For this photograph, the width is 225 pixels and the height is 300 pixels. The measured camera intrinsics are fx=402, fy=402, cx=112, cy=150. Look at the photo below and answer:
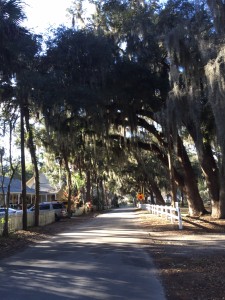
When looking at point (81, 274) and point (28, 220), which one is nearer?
point (81, 274)

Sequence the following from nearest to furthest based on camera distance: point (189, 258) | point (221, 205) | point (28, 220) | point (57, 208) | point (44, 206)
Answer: point (189, 258) < point (221, 205) < point (28, 220) < point (57, 208) < point (44, 206)

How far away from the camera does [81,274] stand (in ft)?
27.2

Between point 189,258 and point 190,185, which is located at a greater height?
point 190,185

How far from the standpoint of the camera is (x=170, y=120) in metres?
17.0

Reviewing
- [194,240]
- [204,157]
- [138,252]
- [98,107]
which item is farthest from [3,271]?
[204,157]

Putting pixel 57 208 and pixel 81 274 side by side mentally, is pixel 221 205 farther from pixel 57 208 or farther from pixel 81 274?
pixel 57 208

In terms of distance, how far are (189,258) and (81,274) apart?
2984 mm

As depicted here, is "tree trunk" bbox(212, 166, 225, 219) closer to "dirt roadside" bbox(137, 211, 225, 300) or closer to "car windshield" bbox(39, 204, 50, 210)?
"dirt roadside" bbox(137, 211, 225, 300)

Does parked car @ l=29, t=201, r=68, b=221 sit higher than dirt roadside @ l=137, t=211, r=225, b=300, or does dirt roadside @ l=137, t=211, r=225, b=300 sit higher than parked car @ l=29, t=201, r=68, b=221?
parked car @ l=29, t=201, r=68, b=221

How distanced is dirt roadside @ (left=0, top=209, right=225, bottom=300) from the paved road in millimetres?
315

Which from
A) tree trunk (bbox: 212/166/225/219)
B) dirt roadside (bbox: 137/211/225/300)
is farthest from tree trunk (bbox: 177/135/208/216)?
dirt roadside (bbox: 137/211/225/300)

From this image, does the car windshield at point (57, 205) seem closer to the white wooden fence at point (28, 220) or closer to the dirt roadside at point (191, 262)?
the white wooden fence at point (28, 220)

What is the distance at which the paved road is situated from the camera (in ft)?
21.7

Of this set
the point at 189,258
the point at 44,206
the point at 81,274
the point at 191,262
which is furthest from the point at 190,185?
the point at 81,274
